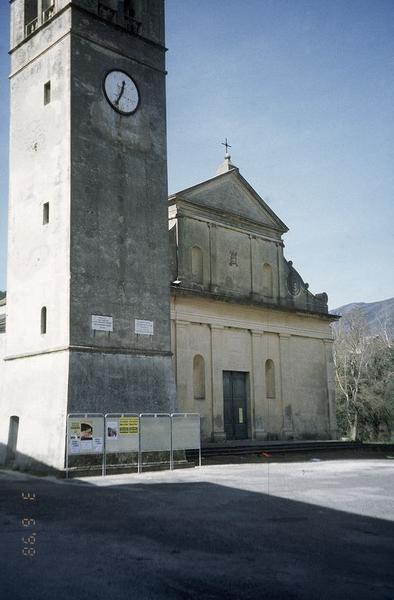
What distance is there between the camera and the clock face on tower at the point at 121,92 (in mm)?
23547

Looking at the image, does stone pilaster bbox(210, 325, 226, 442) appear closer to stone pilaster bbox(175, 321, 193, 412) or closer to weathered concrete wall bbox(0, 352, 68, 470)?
stone pilaster bbox(175, 321, 193, 412)

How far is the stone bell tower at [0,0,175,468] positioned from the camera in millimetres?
21281

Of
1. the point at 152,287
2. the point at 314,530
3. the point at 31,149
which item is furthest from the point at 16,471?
the point at 314,530

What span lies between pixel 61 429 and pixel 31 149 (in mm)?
10668

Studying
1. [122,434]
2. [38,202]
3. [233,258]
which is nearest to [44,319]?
[38,202]

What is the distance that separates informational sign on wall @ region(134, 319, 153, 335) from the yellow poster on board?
140 inches

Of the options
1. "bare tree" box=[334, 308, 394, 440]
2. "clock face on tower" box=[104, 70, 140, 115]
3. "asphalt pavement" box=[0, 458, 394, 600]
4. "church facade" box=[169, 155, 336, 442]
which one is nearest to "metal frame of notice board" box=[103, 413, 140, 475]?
"asphalt pavement" box=[0, 458, 394, 600]

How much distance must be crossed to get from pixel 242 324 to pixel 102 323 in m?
11.2

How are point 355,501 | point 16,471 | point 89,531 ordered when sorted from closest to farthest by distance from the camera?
point 89,531 < point 355,501 < point 16,471

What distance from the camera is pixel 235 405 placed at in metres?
31.0

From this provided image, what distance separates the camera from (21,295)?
23.5 metres

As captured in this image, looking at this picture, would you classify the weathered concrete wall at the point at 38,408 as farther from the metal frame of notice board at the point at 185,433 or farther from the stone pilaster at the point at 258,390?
the stone pilaster at the point at 258,390

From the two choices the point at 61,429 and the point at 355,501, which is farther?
the point at 61,429

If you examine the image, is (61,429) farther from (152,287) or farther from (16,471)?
(152,287)
